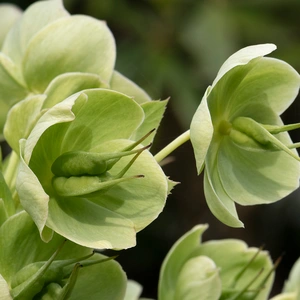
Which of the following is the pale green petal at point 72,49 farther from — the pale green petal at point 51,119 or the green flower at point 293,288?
the green flower at point 293,288

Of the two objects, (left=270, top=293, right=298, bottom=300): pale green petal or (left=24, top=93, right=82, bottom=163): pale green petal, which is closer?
(left=24, top=93, right=82, bottom=163): pale green petal

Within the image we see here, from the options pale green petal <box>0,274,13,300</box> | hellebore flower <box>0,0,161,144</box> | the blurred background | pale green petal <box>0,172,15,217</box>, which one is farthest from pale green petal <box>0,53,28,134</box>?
the blurred background

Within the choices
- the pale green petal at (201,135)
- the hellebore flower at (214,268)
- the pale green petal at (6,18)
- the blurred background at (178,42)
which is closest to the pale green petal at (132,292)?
the hellebore flower at (214,268)

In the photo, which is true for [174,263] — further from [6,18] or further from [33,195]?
[6,18]

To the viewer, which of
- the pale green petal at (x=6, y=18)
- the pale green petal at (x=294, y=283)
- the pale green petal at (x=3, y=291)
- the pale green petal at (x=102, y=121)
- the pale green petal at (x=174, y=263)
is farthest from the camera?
the pale green petal at (x=6, y=18)

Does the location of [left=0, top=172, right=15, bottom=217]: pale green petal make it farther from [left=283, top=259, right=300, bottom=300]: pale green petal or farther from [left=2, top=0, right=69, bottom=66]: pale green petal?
[left=283, top=259, right=300, bottom=300]: pale green petal

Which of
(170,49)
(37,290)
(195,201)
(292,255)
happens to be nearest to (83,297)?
(37,290)
